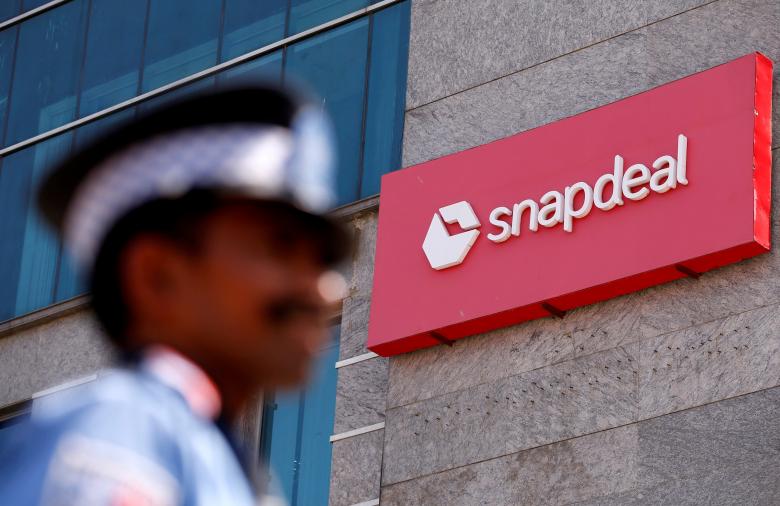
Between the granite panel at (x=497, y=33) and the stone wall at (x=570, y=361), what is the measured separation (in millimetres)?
18

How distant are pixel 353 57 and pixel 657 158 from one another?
437 centimetres

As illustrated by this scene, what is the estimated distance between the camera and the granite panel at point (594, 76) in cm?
1498

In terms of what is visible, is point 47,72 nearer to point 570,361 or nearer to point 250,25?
point 250,25

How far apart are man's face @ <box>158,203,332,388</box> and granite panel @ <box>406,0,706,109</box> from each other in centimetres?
1259

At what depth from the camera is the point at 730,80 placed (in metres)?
14.3

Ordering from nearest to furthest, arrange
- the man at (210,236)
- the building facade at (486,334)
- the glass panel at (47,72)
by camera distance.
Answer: the man at (210,236) < the building facade at (486,334) < the glass panel at (47,72)

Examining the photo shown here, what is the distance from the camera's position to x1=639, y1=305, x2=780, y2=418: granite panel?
13.5 meters

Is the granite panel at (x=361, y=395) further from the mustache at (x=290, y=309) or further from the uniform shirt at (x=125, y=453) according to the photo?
the uniform shirt at (x=125, y=453)

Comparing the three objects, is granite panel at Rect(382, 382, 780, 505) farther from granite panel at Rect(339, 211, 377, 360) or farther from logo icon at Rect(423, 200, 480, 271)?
granite panel at Rect(339, 211, 377, 360)

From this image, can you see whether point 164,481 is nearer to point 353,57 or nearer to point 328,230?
point 328,230

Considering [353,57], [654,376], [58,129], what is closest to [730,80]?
[654,376]

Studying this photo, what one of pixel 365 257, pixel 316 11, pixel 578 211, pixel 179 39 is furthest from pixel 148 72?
pixel 578 211

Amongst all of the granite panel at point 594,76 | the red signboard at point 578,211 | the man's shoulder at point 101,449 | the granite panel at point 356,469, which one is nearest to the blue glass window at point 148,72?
the granite panel at point 594,76

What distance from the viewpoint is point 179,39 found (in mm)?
19938
